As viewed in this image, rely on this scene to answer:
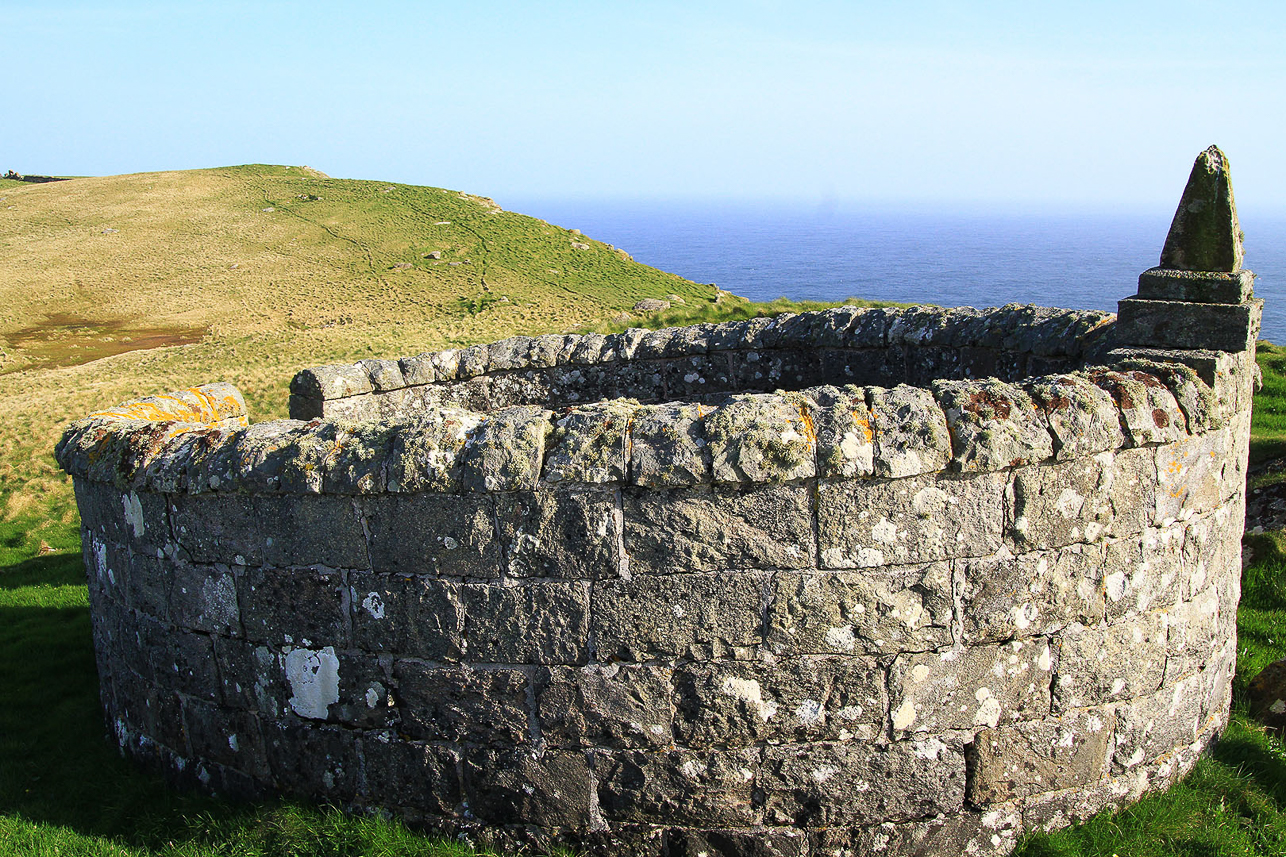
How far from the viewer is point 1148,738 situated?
14.7 feet

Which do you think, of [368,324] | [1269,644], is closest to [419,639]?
[1269,644]

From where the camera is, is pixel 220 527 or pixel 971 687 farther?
pixel 220 527

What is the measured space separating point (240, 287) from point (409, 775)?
38.8 meters

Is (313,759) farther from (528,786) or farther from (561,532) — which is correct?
(561,532)

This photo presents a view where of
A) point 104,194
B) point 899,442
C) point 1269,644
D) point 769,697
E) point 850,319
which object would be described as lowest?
point 1269,644

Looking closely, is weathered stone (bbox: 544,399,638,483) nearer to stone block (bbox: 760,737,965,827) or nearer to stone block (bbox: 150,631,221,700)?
stone block (bbox: 760,737,965,827)

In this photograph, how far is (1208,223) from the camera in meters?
4.95

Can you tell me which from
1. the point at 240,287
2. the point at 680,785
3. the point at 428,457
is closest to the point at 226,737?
the point at 428,457

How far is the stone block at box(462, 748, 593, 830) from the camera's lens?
13.4ft

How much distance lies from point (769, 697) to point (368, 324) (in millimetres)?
31028

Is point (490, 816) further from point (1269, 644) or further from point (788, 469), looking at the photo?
point (1269, 644)

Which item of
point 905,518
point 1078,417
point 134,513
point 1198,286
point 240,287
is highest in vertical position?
point 240,287

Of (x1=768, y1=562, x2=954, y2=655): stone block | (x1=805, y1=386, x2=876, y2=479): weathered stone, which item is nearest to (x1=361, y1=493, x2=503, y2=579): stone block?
(x1=768, y1=562, x2=954, y2=655): stone block

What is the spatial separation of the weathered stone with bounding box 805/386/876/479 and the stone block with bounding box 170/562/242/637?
10.2ft
